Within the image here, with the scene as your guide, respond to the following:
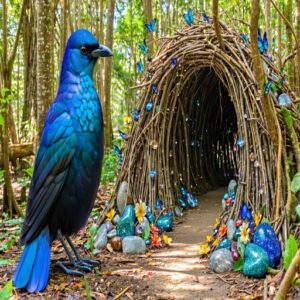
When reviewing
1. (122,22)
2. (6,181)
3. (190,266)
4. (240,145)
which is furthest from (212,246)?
(122,22)

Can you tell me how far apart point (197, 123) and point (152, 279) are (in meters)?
2.72

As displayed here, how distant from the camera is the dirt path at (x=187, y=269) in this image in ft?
8.28

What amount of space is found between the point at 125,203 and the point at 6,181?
5.89 ft

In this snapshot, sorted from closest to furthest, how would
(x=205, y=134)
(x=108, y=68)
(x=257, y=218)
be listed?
(x=257, y=218) → (x=205, y=134) → (x=108, y=68)

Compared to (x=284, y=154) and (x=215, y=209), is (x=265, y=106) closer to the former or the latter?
(x=284, y=154)

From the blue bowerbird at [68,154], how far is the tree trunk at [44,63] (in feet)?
5.12

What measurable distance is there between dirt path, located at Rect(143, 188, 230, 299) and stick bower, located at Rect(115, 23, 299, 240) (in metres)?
0.32

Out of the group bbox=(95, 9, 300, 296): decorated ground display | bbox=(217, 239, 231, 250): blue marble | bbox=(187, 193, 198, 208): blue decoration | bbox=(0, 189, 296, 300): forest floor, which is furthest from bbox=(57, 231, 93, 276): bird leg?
bbox=(187, 193, 198, 208): blue decoration

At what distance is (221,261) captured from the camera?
2795 millimetres

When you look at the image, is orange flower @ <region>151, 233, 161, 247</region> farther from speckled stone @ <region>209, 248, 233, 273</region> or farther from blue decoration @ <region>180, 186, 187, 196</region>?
blue decoration @ <region>180, 186, 187, 196</region>

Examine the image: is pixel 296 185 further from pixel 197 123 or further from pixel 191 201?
pixel 197 123

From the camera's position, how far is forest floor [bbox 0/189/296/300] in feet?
8.03

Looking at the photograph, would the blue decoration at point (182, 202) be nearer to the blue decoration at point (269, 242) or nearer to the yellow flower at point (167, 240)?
the yellow flower at point (167, 240)

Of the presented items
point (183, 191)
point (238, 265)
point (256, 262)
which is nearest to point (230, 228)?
point (238, 265)
